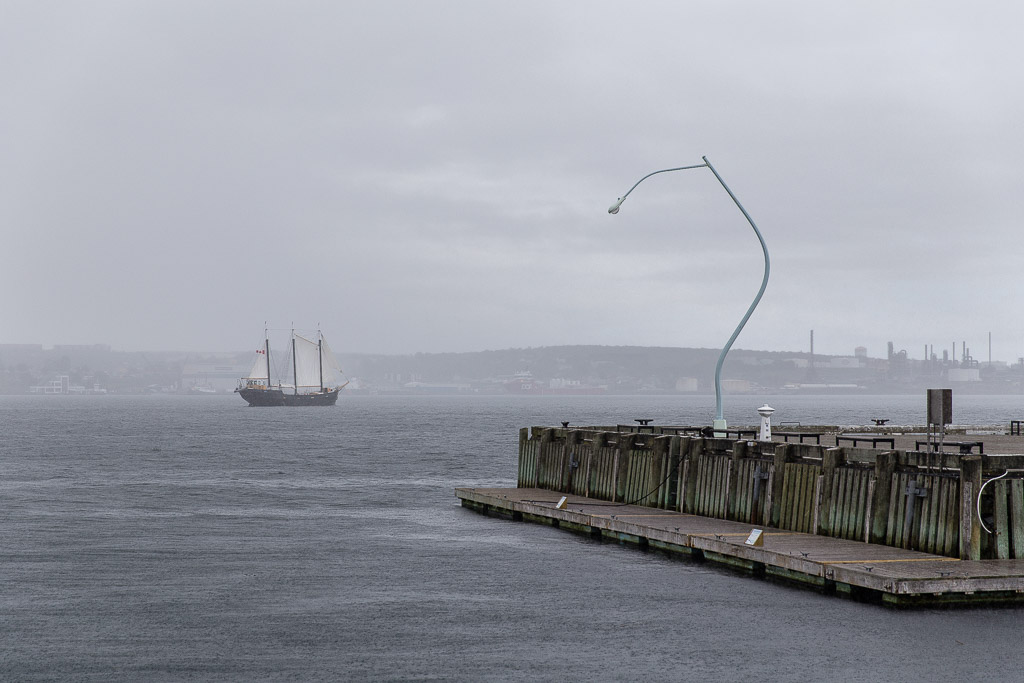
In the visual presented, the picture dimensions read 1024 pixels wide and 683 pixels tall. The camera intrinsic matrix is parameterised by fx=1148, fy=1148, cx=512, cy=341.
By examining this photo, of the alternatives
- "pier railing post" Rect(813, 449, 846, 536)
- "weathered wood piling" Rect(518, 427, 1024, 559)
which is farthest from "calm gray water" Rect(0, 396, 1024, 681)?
"pier railing post" Rect(813, 449, 846, 536)

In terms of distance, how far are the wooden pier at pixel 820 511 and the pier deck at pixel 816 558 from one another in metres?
0.03

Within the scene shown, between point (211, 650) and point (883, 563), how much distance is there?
39.1 feet

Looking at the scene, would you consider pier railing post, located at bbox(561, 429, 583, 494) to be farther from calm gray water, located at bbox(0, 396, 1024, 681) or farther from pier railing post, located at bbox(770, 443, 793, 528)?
pier railing post, located at bbox(770, 443, 793, 528)

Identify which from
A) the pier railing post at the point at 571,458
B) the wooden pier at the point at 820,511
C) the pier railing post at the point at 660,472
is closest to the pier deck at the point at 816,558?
the wooden pier at the point at 820,511

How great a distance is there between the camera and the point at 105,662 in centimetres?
1859

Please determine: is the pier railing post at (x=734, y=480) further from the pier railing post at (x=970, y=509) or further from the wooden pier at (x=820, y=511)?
the pier railing post at (x=970, y=509)

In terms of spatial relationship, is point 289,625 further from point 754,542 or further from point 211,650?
point 754,542

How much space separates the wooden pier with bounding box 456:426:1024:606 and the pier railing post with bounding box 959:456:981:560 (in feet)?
0.06

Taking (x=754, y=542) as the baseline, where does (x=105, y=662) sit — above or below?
below

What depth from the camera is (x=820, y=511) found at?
24.7 metres

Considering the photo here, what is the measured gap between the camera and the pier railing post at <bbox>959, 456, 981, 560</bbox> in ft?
68.3

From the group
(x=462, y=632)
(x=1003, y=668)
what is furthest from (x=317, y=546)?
(x=1003, y=668)

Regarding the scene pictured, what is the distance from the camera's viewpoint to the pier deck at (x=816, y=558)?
19266 mm

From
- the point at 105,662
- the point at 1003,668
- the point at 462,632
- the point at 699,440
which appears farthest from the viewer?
the point at 699,440
